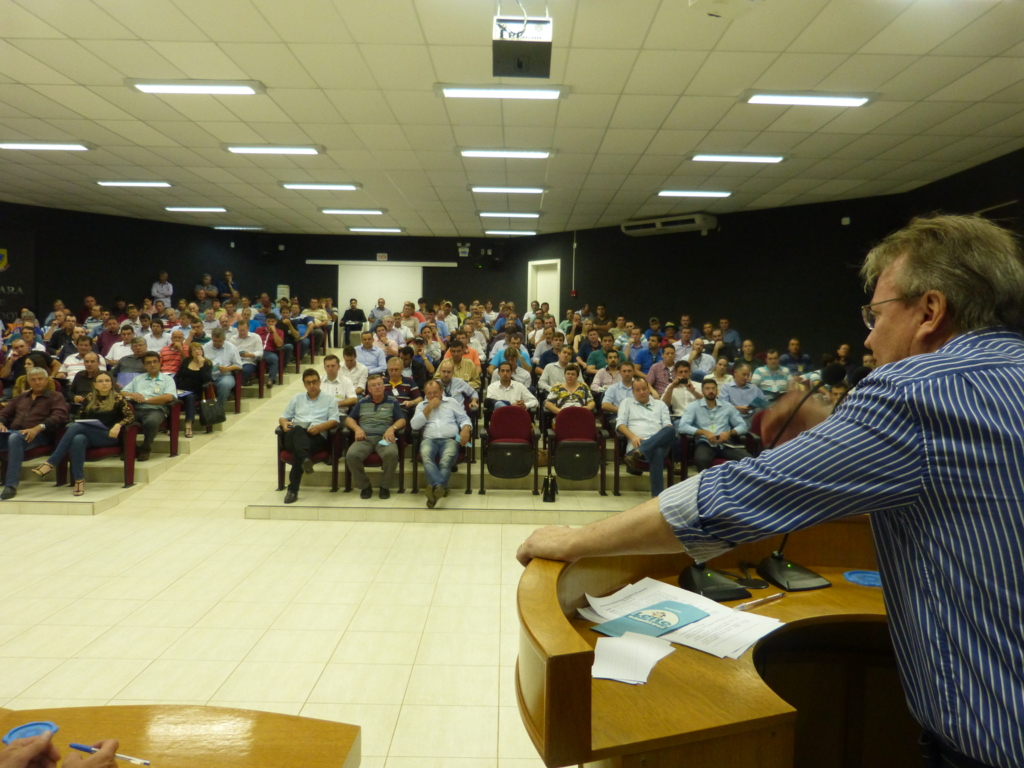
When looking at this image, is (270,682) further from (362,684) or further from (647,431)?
(647,431)

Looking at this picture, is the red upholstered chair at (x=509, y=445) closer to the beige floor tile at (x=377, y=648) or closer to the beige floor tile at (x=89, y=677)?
the beige floor tile at (x=377, y=648)

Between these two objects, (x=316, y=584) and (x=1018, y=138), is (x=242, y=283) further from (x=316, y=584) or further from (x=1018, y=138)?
(x=1018, y=138)

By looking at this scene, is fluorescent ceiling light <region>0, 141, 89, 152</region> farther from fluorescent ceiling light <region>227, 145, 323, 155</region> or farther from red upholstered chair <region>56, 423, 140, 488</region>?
red upholstered chair <region>56, 423, 140, 488</region>

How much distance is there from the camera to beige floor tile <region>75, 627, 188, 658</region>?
3084 mm

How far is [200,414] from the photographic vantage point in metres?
7.28

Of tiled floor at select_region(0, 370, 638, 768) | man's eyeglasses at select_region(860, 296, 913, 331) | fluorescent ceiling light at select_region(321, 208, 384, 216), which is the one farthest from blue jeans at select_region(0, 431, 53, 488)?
fluorescent ceiling light at select_region(321, 208, 384, 216)

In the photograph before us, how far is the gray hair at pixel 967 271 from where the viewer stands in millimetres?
813

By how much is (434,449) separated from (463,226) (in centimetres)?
892

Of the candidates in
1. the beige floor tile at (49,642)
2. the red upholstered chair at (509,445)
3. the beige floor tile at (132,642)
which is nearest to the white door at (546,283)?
the red upholstered chair at (509,445)

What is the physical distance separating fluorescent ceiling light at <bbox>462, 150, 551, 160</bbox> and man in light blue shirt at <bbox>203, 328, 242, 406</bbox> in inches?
151

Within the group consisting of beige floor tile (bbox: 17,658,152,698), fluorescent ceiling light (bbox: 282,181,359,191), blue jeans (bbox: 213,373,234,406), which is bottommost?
beige floor tile (bbox: 17,658,152,698)

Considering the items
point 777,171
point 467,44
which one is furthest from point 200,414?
point 777,171

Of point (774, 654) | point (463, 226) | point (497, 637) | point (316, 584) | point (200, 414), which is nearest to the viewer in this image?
point (774, 654)

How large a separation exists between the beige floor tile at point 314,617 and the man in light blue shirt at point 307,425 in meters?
2.08
